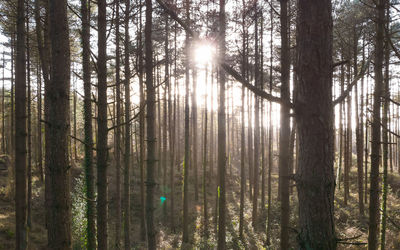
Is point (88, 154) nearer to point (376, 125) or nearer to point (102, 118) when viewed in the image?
point (102, 118)

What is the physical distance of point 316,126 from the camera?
1712 mm

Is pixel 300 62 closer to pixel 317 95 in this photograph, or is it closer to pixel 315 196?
pixel 317 95

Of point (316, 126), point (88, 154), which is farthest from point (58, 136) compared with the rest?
point (88, 154)

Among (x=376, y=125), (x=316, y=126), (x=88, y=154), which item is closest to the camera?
(x=316, y=126)

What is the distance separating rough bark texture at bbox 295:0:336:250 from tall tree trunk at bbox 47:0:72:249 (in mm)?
2894

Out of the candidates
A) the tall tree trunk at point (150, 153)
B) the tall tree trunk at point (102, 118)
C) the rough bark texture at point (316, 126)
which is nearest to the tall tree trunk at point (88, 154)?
the tall tree trunk at point (150, 153)

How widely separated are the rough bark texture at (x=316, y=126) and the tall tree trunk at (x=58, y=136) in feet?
9.50

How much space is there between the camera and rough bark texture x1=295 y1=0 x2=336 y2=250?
5.57 ft

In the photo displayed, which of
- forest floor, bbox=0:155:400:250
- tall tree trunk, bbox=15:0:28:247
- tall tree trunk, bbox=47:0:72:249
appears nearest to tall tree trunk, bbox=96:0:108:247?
tall tree trunk, bbox=47:0:72:249

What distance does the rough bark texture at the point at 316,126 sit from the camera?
170 centimetres

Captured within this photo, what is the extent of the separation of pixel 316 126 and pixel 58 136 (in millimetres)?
3045

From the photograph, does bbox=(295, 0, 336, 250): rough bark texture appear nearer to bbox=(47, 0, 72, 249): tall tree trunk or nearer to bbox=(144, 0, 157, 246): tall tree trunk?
bbox=(47, 0, 72, 249): tall tree trunk

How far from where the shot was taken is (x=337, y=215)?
483 inches

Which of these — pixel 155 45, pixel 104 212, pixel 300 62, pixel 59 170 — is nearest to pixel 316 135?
pixel 300 62
